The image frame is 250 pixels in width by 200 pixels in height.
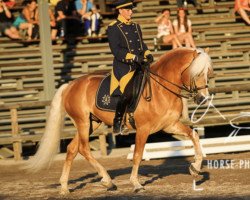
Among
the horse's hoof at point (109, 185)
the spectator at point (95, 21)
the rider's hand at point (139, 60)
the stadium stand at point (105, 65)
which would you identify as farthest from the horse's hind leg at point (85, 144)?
the spectator at point (95, 21)

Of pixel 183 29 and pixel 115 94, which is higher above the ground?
pixel 115 94

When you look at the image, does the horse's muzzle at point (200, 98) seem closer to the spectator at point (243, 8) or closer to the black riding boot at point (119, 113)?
the black riding boot at point (119, 113)

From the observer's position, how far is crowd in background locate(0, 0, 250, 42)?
19.5 metres

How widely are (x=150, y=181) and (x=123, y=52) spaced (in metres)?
2.11

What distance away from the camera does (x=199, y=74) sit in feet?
34.8

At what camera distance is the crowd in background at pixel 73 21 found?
1955 cm

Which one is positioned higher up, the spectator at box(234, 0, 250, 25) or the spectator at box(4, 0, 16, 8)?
the spectator at box(4, 0, 16, 8)

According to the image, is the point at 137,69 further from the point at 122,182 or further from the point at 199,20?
the point at 199,20

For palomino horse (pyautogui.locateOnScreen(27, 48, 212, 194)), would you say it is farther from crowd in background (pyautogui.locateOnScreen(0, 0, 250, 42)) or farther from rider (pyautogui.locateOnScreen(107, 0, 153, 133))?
crowd in background (pyautogui.locateOnScreen(0, 0, 250, 42))

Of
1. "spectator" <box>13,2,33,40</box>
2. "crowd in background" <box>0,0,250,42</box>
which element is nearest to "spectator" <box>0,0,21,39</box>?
"crowd in background" <box>0,0,250,42</box>

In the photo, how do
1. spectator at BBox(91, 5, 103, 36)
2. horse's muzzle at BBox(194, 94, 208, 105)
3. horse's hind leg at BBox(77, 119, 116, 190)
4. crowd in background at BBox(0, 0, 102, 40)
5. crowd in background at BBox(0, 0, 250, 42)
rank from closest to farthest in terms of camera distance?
horse's muzzle at BBox(194, 94, 208, 105) → horse's hind leg at BBox(77, 119, 116, 190) → crowd in background at BBox(0, 0, 250, 42) → crowd in background at BBox(0, 0, 102, 40) → spectator at BBox(91, 5, 103, 36)

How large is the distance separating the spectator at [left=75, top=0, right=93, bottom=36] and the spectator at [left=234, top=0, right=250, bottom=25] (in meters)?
4.17

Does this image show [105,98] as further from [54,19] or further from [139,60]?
[54,19]

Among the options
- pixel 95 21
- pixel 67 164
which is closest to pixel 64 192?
pixel 67 164
